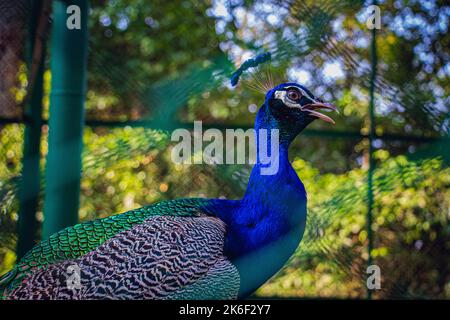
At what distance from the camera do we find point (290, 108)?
1252 millimetres

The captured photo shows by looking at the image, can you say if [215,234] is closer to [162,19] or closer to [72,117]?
[72,117]

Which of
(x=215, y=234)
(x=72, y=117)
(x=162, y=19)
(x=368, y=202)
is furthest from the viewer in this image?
(x=162, y=19)

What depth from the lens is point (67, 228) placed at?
3.92ft

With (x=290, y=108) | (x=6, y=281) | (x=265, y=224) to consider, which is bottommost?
(x=6, y=281)

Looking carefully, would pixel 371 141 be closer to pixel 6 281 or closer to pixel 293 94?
pixel 293 94

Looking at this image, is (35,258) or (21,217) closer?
(35,258)

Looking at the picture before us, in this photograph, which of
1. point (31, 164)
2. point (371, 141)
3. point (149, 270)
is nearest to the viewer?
point (149, 270)

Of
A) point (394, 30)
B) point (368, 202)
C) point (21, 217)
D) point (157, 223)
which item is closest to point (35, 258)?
point (157, 223)

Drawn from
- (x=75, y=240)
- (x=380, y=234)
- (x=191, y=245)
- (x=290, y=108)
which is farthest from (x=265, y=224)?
(x=380, y=234)

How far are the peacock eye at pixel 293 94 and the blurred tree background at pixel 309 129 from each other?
324 millimetres

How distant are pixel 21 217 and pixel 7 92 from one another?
0.40 meters

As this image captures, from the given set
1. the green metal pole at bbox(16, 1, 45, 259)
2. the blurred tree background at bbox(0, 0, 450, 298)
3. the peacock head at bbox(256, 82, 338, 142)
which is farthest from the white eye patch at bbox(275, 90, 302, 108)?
the green metal pole at bbox(16, 1, 45, 259)

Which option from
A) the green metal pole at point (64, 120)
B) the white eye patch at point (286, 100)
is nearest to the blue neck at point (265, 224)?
the white eye patch at point (286, 100)

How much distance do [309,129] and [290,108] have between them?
67 centimetres
